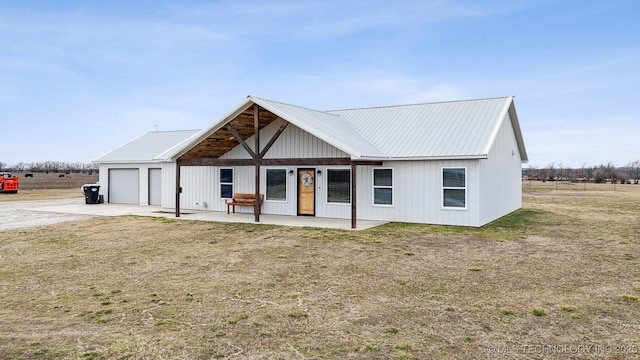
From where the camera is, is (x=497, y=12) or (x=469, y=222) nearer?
(x=469, y=222)

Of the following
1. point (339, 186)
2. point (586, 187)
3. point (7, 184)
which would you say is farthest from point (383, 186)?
point (586, 187)

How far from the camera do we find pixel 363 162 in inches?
552

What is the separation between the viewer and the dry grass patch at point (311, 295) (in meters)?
4.60

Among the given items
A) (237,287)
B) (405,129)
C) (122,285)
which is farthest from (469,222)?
(122,285)

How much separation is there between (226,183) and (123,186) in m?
8.29

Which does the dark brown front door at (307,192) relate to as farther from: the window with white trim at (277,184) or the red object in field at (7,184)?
the red object in field at (7,184)

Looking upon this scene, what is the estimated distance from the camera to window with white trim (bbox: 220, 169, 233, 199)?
59.5 ft

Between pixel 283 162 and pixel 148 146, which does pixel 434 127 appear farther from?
pixel 148 146

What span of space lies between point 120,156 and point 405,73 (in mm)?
16191

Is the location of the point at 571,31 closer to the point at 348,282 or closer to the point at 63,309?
the point at 348,282

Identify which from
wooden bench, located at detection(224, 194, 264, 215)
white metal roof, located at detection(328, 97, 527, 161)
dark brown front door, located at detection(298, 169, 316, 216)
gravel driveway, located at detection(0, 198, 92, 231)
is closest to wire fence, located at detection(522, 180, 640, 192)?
white metal roof, located at detection(328, 97, 527, 161)

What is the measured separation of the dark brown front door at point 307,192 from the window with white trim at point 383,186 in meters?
2.38

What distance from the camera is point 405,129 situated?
16.4 m

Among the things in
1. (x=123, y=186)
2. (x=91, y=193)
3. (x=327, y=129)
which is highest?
(x=327, y=129)
